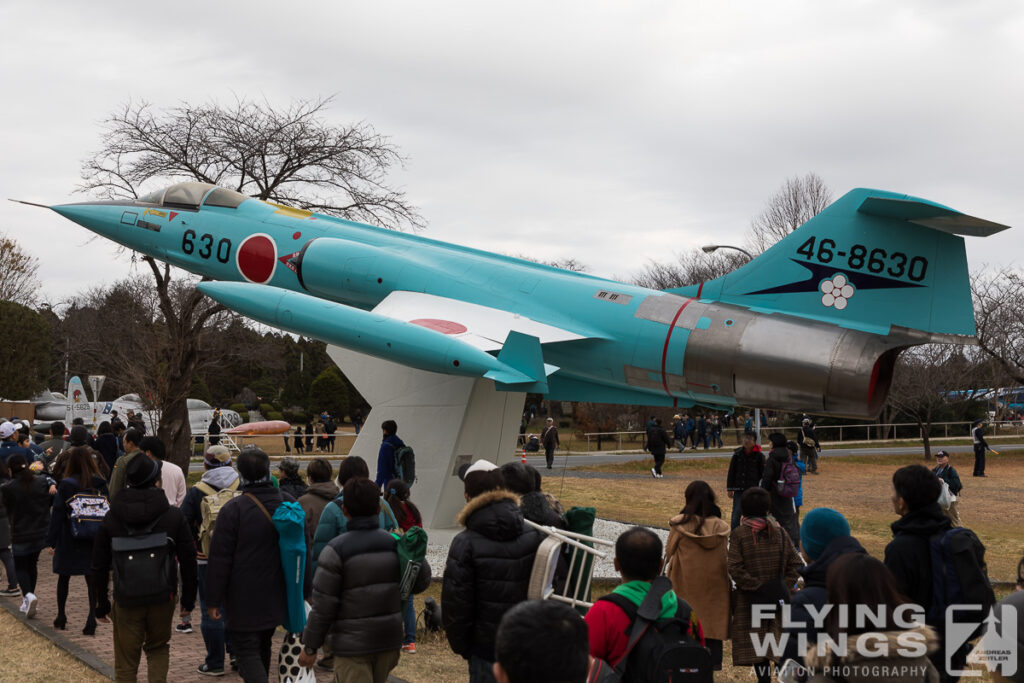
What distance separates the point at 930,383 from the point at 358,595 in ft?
114

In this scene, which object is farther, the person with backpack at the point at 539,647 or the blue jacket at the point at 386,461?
the blue jacket at the point at 386,461

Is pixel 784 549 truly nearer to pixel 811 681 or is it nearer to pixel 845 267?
pixel 811 681

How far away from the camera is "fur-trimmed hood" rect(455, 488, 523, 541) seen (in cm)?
492

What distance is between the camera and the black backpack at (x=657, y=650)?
11.6 ft

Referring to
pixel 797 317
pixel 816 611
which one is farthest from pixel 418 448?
pixel 816 611

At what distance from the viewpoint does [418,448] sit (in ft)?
41.3

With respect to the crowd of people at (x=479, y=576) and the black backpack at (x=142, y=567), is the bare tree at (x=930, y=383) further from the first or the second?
the black backpack at (x=142, y=567)

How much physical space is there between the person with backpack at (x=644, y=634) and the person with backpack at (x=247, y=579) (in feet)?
Answer: 9.08

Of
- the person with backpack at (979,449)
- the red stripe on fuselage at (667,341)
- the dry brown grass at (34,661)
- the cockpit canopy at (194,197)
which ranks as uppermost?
the cockpit canopy at (194,197)

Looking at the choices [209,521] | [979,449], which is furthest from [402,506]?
[979,449]

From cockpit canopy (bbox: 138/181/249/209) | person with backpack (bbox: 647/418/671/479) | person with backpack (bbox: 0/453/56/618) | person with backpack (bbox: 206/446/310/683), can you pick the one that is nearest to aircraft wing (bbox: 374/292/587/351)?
cockpit canopy (bbox: 138/181/249/209)

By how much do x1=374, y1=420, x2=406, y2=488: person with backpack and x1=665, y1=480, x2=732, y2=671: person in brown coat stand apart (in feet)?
20.3

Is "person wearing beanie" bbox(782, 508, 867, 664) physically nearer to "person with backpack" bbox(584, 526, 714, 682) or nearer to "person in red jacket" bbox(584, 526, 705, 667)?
"person in red jacket" bbox(584, 526, 705, 667)

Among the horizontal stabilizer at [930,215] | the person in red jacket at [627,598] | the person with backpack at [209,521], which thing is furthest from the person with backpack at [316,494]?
the horizontal stabilizer at [930,215]
